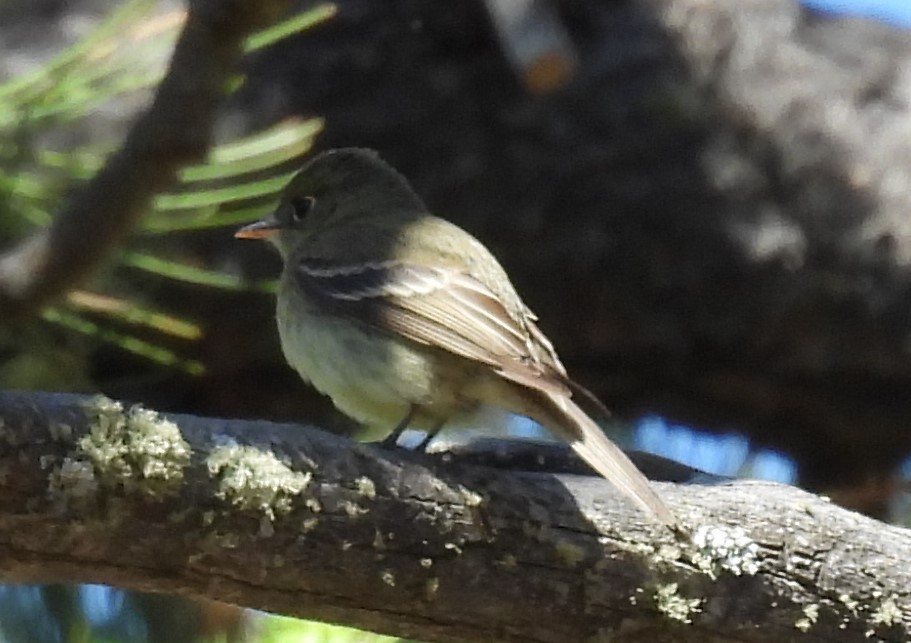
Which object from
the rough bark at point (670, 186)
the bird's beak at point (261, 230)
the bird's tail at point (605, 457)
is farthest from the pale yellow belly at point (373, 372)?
the rough bark at point (670, 186)

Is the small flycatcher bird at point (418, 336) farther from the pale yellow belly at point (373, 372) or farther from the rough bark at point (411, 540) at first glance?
the rough bark at point (411, 540)

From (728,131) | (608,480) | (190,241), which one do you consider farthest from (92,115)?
(608,480)

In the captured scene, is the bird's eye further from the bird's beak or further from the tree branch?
the tree branch

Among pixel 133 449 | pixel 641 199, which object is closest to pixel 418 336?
pixel 133 449

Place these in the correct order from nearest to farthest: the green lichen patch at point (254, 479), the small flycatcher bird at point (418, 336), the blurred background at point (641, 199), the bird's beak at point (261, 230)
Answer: the green lichen patch at point (254, 479)
the small flycatcher bird at point (418, 336)
the bird's beak at point (261, 230)
the blurred background at point (641, 199)

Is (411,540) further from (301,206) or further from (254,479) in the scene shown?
(301,206)

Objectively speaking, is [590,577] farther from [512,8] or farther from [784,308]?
[784,308]
